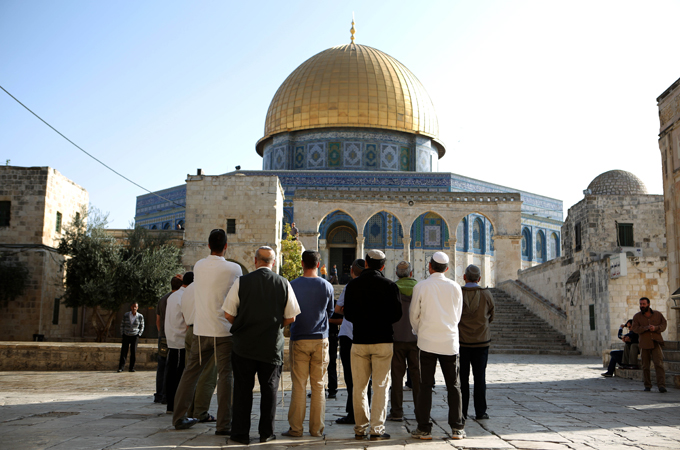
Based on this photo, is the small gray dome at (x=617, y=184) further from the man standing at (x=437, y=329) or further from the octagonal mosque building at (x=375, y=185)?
the man standing at (x=437, y=329)

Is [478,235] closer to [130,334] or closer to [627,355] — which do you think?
[627,355]

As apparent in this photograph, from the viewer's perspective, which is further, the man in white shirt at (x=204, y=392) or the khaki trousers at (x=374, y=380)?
the man in white shirt at (x=204, y=392)

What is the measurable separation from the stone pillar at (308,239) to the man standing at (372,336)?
19.5 metres

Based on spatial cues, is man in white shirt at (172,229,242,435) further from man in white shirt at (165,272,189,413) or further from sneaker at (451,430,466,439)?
sneaker at (451,430,466,439)

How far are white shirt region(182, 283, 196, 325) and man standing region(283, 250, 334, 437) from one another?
99cm

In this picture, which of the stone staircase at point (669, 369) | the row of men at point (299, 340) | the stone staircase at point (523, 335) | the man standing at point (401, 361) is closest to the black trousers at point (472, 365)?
the man standing at point (401, 361)

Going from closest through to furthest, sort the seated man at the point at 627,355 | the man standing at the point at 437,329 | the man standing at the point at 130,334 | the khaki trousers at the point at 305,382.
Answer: the khaki trousers at the point at 305,382, the man standing at the point at 437,329, the seated man at the point at 627,355, the man standing at the point at 130,334

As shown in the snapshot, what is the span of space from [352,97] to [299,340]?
28559mm

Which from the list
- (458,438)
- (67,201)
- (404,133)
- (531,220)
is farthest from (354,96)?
(458,438)

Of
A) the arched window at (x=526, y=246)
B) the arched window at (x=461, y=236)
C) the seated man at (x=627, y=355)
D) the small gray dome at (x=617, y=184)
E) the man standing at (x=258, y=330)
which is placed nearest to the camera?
the man standing at (x=258, y=330)

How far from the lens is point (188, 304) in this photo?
5363mm

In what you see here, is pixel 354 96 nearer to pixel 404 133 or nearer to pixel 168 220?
pixel 404 133

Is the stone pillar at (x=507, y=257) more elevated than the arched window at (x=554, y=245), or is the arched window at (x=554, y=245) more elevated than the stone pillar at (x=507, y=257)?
the arched window at (x=554, y=245)

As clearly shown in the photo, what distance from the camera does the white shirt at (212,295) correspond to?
188 inches
